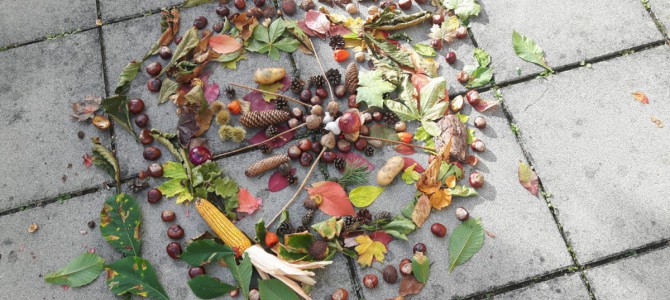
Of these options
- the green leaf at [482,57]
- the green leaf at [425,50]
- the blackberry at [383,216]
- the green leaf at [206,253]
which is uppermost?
the green leaf at [425,50]

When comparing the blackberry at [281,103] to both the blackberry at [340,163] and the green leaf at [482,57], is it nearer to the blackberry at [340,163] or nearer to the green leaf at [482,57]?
the blackberry at [340,163]

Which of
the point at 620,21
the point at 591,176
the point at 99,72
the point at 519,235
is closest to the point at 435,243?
the point at 519,235

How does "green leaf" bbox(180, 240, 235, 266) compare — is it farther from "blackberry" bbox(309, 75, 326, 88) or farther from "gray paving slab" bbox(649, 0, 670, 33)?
"gray paving slab" bbox(649, 0, 670, 33)

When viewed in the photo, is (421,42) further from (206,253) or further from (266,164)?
(206,253)

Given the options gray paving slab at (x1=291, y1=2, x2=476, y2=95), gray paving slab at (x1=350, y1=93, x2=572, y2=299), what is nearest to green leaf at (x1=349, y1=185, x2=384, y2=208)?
gray paving slab at (x1=350, y1=93, x2=572, y2=299)

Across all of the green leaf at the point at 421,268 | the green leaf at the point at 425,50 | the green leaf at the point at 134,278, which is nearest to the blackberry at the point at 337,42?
the green leaf at the point at 425,50

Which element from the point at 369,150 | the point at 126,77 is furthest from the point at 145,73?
the point at 369,150
